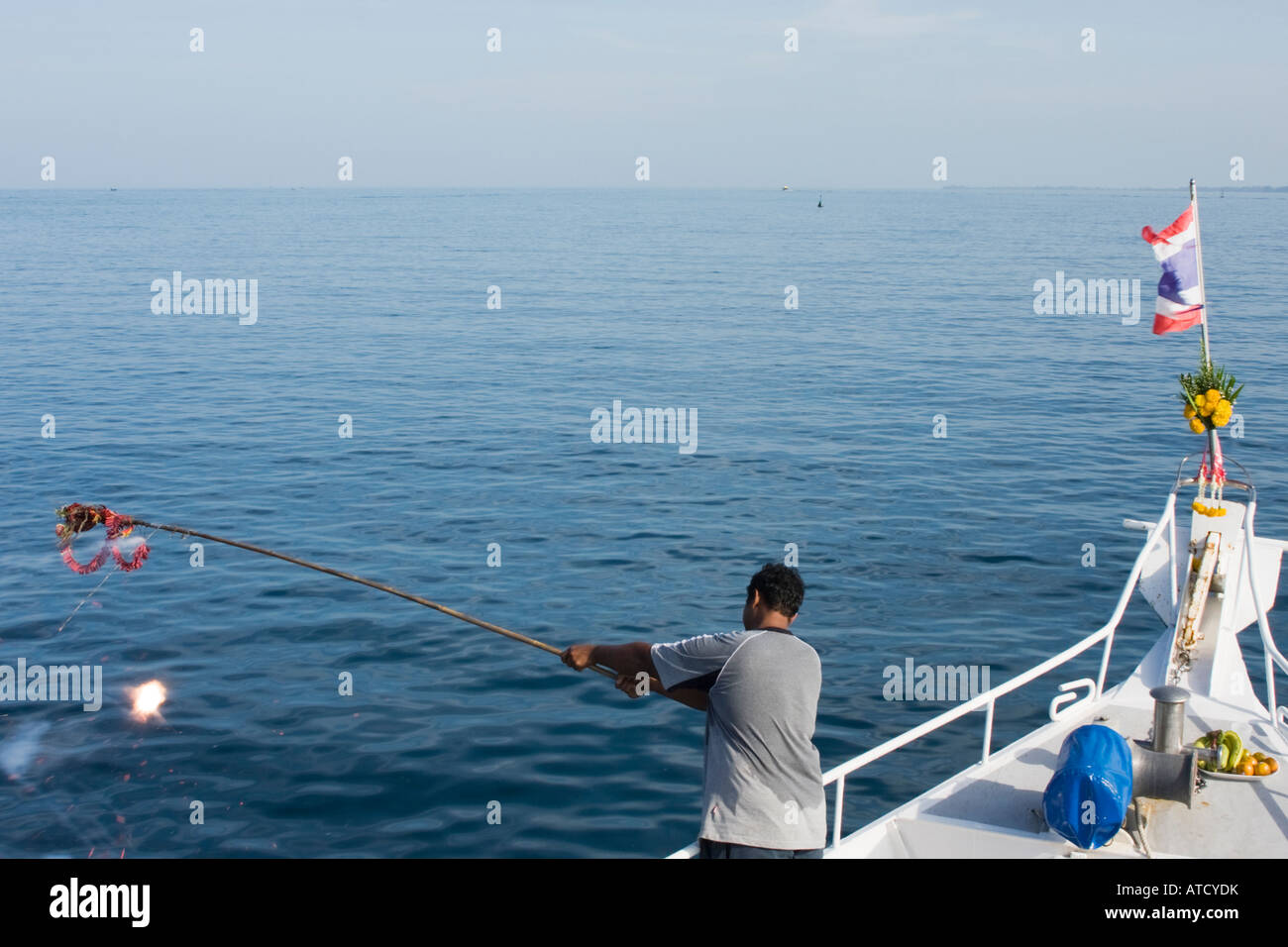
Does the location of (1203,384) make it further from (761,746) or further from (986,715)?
(761,746)

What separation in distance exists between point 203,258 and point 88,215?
290 ft

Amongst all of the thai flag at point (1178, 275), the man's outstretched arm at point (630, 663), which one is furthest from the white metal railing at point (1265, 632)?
the man's outstretched arm at point (630, 663)

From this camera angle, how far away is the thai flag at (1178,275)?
1371 cm

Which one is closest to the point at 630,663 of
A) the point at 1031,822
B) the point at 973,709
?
the point at 1031,822

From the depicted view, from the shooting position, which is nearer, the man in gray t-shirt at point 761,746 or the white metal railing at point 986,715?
the man in gray t-shirt at point 761,746

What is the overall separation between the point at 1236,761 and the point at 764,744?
599 cm

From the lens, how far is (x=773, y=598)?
5875 millimetres

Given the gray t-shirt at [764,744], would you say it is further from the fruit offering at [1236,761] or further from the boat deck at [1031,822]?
the fruit offering at [1236,761]

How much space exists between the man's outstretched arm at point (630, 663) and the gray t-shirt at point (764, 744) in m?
0.33

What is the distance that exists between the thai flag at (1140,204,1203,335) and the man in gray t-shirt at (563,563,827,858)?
1001 cm

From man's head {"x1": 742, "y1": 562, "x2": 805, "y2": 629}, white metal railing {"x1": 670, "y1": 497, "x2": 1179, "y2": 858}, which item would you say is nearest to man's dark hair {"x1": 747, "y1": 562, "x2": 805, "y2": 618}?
man's head {"x1": 742, "y1": 562, "x2": 805, "y2": 629}
